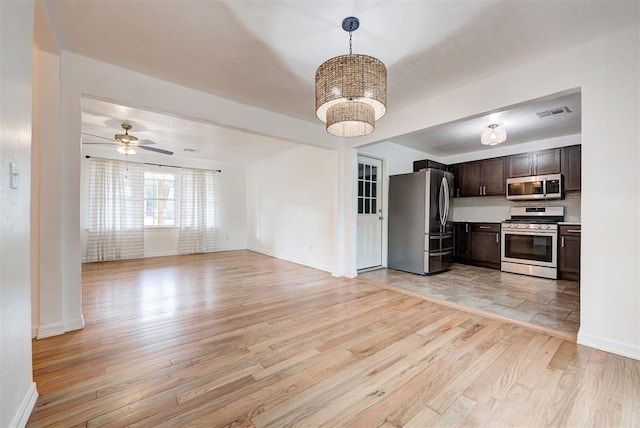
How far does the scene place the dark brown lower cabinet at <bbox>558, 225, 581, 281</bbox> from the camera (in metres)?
4.04

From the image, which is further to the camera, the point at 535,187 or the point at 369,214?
the point at 369,214

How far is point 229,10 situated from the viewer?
181cm

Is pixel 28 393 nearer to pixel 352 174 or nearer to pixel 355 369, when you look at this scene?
pixel 355 369

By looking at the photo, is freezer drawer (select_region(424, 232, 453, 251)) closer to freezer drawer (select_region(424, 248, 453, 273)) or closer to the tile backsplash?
freezer drawer (select_region(424, 248, 453, 273))

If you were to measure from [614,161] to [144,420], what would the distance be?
3544 mm

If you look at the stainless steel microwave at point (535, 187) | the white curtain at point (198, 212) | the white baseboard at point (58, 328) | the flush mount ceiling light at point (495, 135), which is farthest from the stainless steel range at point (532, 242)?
the white curtain at point (198, 212)

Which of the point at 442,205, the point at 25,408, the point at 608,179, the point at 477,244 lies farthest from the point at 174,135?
the point at 477,244

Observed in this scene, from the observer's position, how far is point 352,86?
69.6 inches

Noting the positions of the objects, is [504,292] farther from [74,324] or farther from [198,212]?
[198,212]

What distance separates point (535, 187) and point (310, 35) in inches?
186

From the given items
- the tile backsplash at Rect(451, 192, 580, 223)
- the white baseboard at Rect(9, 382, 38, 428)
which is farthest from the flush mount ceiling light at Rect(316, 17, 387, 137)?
the tile backsplash at Rect(451, 192, 580, 223)

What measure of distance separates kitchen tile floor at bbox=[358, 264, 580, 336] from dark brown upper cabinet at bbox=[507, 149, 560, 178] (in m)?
1.85

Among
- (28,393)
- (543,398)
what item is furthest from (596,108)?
(28,393)

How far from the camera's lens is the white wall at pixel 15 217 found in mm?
1126
